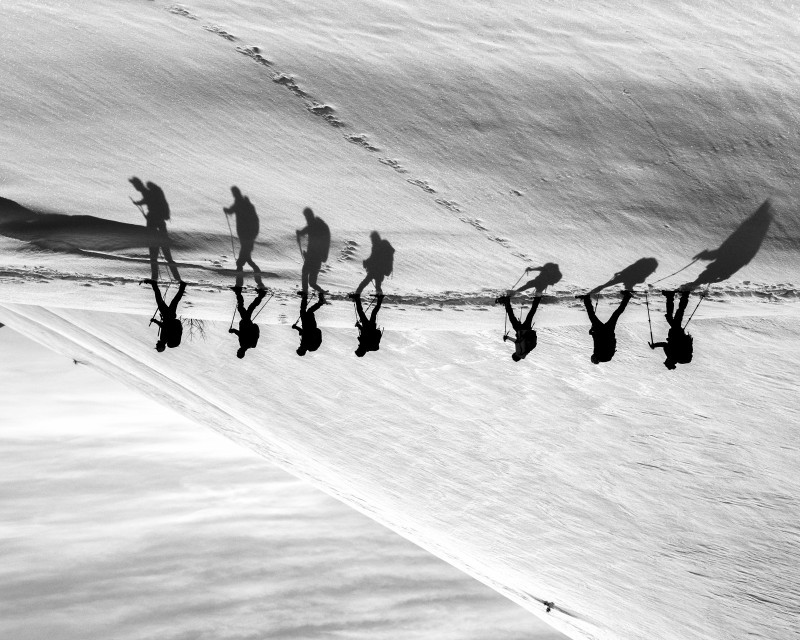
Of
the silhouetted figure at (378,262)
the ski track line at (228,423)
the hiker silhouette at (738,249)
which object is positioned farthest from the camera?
the ski track line at (228,423)

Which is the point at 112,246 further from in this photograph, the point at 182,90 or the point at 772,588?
the point at 772,588

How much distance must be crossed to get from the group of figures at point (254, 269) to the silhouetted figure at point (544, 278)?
1.91m

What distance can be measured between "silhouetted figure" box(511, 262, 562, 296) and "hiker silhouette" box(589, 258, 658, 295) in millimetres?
542

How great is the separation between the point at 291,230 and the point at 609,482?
7.83 meters

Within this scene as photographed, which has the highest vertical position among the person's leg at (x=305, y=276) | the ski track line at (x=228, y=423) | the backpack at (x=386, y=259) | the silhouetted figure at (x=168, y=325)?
the backpack at (x=386, y=259)

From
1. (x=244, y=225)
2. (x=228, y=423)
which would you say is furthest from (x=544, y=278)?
(x=228, y=423)

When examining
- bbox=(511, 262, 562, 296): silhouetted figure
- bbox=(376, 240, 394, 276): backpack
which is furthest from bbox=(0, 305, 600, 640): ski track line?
bbox=(511, 262, 562, 296): silhouetted figure

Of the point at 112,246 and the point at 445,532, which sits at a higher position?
the point at 112,246

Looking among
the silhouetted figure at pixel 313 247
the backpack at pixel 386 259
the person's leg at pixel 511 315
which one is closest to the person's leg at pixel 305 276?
the silhouetted figure at pixel 313 247

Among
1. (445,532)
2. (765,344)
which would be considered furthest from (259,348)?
(765,344)

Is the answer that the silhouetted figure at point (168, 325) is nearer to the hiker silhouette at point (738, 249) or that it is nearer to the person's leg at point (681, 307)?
the person's leg at point (681, 307)

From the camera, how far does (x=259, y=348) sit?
13.3 metres

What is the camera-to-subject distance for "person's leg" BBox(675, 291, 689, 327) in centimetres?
881

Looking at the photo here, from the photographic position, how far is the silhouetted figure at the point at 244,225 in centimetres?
962
